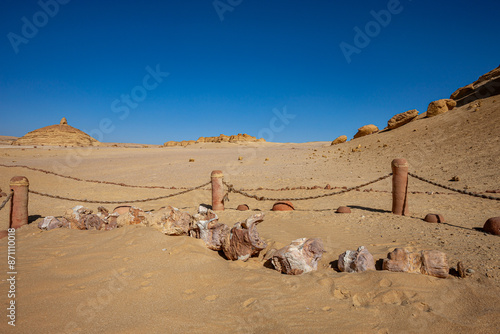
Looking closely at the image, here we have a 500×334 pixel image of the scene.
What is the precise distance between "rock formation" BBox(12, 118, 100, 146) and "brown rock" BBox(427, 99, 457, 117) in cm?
5039

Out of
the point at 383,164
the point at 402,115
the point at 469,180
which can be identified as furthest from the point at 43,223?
the point at 402,115

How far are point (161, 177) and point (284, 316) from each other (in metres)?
13.8

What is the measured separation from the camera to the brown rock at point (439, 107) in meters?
23.1

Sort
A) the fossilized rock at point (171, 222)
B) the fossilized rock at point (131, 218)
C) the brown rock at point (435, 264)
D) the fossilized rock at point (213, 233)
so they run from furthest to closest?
the fossilized rock at point (131, 218) < the fossilized rock at point (171, 222) < the fossilized rock at point (213, 233) < the brown rock at point (435, 264)

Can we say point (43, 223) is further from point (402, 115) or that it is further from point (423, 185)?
point (402, 115)

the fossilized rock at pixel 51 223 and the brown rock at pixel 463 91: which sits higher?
the brown rock at pixel 463 91

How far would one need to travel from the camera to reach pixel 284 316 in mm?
2486

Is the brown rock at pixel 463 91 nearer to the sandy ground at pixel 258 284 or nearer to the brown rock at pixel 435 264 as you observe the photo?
the sandy ground at pixel 258 284

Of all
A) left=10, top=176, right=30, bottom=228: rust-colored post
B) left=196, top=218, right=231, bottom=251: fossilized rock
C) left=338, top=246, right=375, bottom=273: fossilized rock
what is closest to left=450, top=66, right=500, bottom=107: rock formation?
left=338, top=246, right=375, bottom=273: fossilized rock

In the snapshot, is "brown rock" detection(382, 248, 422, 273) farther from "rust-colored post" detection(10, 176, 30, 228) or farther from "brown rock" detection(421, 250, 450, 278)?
"rust-colored post" detection(10, 176, 30, 228)

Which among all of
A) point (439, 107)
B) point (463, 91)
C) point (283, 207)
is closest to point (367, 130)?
point (439, 107)

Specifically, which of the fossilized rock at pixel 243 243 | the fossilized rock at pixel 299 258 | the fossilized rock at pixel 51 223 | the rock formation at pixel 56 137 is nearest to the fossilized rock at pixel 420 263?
the fossilized rock at pixel 299 258

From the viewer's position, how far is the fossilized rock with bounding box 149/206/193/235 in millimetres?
4711

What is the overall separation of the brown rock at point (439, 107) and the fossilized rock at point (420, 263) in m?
25.0
